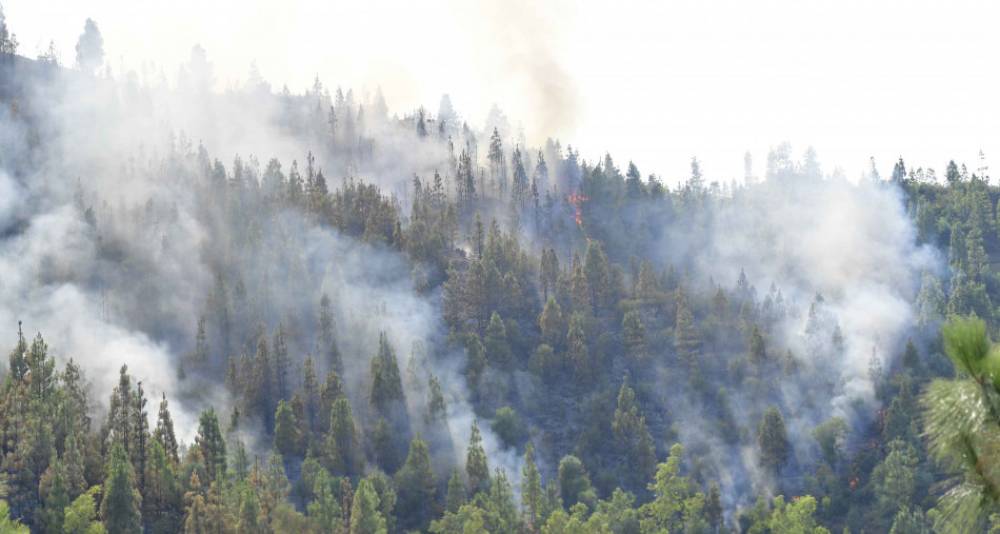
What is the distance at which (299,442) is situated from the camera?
140375 mm

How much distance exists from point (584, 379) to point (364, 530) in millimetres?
60083

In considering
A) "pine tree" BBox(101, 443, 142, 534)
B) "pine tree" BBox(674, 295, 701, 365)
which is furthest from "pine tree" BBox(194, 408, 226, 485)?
"pine tree" BBox(674, 295, 701, 365)

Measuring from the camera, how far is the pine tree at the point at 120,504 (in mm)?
105562

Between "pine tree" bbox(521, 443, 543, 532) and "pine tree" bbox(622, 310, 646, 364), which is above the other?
"pine tree" bbox(622, 310, 646, 364)

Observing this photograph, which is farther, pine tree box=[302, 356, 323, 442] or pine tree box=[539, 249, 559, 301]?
pine tree box=[539, 249, 559, 301]

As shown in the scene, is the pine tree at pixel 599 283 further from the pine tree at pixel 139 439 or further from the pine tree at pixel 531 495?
the pine tree at pixel 139 439

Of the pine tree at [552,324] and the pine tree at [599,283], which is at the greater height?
the pine tree at [599,283]

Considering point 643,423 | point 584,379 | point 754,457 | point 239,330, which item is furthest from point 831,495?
point 239,330

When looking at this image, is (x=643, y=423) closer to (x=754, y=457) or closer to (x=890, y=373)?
(x=754, y=457)

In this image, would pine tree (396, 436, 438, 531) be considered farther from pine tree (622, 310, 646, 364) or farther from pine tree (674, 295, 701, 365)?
pine tree (674, 295, 701, 365)

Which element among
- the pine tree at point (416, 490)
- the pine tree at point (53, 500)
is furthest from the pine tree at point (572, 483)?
the pine tree at point (53, 500)

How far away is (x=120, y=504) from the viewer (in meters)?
106

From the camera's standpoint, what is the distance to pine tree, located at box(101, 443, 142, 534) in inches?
4156

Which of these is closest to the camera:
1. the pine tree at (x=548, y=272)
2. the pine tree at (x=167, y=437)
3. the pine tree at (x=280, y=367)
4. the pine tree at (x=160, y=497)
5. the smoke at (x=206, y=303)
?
the pine tree at (x=160, y=497)
